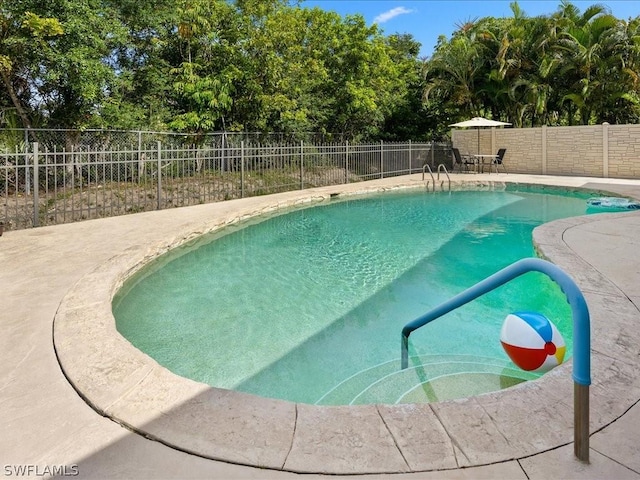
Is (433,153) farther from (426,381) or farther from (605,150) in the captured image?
(426,381)

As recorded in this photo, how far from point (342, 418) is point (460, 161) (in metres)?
16.3

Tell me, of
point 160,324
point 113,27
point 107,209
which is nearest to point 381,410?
point 160,324

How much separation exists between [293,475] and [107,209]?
26.0ft

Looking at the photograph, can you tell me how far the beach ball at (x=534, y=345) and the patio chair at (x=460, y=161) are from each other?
15.3 m

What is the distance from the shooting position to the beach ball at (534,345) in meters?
2.44

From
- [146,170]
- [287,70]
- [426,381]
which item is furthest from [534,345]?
[287,70]

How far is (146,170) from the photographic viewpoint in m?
9.87

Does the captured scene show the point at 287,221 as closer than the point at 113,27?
Yes

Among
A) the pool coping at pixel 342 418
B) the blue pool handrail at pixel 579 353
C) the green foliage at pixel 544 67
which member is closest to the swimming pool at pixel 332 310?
the pool coping at pixel 342 418

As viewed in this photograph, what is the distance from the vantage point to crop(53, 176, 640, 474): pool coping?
5.45 ft

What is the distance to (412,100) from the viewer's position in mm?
19266

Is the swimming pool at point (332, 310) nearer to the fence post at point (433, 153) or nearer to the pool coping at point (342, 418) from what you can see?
the pool coping at point (342, 418)

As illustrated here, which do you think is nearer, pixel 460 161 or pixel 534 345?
pixel 534 345

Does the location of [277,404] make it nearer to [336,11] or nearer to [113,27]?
[113,27]
